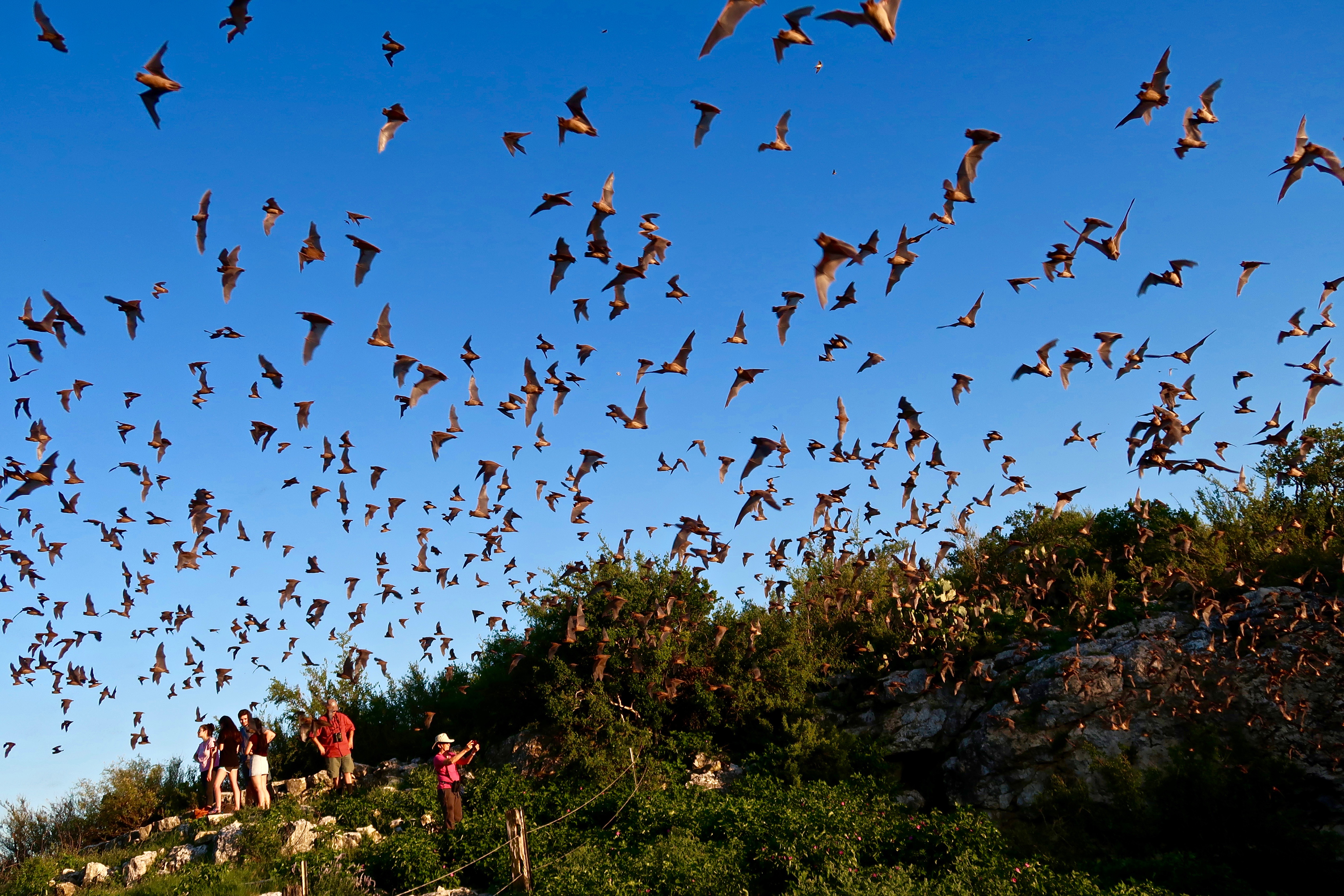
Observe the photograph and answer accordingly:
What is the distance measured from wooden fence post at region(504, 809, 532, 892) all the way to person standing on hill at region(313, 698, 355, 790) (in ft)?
22.9

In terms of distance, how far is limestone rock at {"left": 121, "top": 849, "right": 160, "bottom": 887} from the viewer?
50.6 feet

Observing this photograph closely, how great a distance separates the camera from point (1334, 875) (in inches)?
512

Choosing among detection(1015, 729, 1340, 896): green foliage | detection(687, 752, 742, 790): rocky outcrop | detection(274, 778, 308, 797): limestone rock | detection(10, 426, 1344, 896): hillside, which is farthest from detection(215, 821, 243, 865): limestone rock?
detection(1015, 729, 1340, 896): green foliage

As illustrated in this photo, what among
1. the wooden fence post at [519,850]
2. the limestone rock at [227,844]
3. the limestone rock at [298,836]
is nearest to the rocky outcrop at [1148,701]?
the wooden fence post at [519,850]

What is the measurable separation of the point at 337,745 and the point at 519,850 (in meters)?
7.68

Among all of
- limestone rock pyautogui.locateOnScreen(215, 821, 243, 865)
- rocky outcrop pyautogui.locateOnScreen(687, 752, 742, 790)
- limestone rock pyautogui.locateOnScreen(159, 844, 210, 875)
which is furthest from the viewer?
rocky outcrop pyautogui.locateOnScreen(687, 752, 742, 790)

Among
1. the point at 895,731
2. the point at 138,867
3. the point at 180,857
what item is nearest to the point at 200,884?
the point at 180,857

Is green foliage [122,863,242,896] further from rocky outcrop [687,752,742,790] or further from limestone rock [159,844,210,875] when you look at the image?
rocky outcrop [687,752,742,790]

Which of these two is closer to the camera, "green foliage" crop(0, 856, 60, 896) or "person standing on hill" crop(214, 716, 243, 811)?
"green foliage" crop(0, 856, 60, 896)

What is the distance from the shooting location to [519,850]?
13516 mm

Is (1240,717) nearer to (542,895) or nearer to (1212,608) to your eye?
(1212,608)

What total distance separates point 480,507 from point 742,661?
32.4ft

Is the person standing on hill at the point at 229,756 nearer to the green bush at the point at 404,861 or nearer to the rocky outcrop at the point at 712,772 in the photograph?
the green bush at the point at 404,861

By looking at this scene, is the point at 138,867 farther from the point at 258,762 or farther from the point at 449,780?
the point at 449,780
